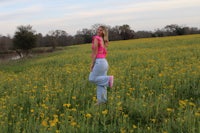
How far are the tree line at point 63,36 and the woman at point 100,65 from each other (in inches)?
1938

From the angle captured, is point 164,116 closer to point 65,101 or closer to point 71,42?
point 65,101

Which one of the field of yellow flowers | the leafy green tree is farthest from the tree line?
the field of yellow flowers

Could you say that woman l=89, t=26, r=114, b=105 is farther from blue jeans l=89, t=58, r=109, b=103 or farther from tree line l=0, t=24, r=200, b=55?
tree line l=0, t=24, r=200, b=55

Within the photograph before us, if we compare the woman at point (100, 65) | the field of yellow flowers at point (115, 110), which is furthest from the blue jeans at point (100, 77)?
the field of yellow flowers at point (115, 110)

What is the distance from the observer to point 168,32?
6950 centimetres

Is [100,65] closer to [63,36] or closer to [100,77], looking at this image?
[100,77]

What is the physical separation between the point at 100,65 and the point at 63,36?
73551 mm

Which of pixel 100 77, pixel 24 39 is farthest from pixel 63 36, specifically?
pixel 100 77

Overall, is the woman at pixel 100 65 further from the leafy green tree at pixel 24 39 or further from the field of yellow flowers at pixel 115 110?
the leafy green tree at pixel 24 39

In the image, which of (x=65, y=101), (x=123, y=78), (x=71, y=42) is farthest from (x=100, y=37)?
(x=71, y=42)

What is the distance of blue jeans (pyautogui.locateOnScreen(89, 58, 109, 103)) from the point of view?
256 inches

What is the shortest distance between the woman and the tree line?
49233 mm

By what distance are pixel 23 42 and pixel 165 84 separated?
161ft

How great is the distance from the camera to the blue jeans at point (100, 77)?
6512mm
